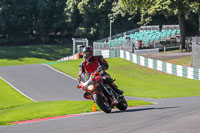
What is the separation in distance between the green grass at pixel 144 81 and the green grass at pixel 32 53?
21.9 meters

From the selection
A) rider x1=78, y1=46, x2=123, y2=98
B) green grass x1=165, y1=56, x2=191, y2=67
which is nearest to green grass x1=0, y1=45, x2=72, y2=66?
green grass x1=165, y1=56, x2=191, y2=67

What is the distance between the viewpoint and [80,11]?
7438 cm

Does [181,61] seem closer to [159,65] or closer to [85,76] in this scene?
[159,65]

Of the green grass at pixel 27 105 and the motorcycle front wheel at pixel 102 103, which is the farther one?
the green grass at pixel 27 105

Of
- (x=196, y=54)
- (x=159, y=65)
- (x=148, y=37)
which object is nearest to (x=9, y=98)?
(x=196, y=54)

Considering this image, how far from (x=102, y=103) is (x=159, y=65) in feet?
85.7

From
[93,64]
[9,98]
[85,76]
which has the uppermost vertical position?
[93,64]

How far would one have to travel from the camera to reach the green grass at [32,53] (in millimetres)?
62728

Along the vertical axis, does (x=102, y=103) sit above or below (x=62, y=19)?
below

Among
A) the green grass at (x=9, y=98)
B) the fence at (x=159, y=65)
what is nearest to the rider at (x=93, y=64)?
the green grass at (x=9, y=98)

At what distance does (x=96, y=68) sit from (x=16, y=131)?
3.88m

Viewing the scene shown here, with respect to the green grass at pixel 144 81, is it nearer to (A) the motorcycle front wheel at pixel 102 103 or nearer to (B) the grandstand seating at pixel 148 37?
(B) the grandstand seating at pixel 148 37

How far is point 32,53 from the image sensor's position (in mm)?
67375

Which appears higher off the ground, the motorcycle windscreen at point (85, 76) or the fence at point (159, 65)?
the motorcycle windscreen at point (85, 76)
